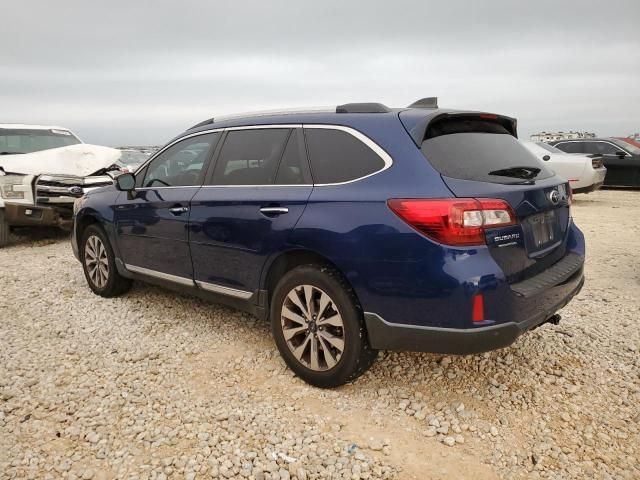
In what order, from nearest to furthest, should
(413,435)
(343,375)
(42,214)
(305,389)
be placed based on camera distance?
(413,435)
(343,375)
(305,389)
(42,214)

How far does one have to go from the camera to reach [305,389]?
2.99 metres

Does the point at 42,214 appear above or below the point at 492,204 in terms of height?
below

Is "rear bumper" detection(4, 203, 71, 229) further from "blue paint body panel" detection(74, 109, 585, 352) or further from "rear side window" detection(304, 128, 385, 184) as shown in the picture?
"rear side window" detection(304, 128, 385, 184)

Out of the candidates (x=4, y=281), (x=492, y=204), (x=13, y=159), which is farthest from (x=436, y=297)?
(x=13, y=159)

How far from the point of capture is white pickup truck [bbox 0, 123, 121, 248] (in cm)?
698

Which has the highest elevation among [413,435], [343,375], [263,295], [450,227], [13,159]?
[13,159]

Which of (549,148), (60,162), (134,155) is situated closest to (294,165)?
(60,162)

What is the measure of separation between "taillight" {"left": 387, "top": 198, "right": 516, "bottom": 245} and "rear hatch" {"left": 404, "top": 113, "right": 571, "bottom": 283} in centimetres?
4

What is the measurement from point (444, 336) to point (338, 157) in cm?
118

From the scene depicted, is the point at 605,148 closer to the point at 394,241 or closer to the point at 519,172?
the point at 519,172

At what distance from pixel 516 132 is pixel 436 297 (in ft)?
5.21

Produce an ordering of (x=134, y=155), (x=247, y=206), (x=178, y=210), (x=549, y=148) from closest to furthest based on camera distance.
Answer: (x=247, y=206), (x=178, y=210), (x=134, y=155), (x=549, y=148)

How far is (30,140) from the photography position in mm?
8312

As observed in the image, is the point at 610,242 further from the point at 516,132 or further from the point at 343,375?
the point at 343,375
